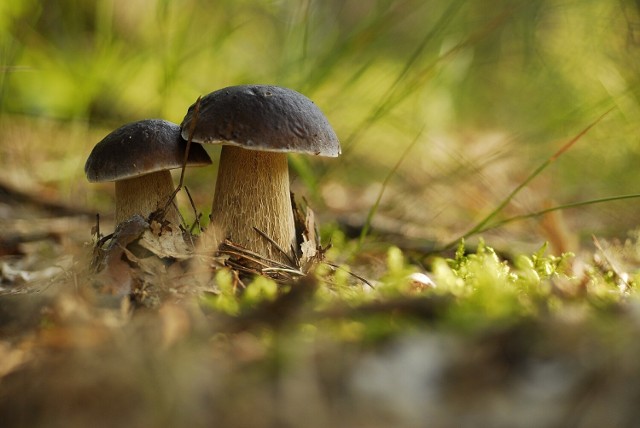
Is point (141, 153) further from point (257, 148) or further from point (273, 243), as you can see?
point (273, 243)

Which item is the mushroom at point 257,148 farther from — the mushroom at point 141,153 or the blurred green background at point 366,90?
the blurred green background at point 366,90

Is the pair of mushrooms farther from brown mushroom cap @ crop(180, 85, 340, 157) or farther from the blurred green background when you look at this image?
the blurred green background

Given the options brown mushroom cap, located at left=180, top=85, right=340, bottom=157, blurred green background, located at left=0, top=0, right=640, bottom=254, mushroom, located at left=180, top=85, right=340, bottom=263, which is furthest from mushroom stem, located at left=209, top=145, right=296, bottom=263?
blurred green background, located at left=0, top=0, right=640, bottom=254

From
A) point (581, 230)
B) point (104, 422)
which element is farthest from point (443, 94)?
point (104, 422)

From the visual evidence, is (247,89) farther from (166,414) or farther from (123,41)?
(123,41)

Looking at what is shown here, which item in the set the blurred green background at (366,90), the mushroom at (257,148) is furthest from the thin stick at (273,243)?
the blurred green background at (366,90)
